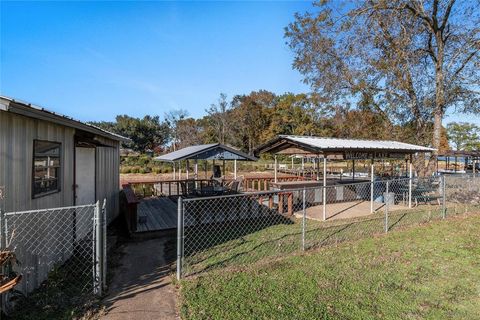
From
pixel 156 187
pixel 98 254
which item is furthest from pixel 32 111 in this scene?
pixel 156 187

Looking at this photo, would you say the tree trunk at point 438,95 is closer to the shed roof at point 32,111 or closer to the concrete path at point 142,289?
the concrete path at point 142,289

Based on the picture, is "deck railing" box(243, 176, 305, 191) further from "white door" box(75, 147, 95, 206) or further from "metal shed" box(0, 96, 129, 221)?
"white door" box(75, 147, 95, 206)

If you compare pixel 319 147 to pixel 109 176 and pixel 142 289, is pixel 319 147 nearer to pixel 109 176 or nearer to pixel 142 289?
pixel 109 176

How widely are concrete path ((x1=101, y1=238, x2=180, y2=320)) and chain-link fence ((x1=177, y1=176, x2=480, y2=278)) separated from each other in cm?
43

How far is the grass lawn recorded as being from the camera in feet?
12.5

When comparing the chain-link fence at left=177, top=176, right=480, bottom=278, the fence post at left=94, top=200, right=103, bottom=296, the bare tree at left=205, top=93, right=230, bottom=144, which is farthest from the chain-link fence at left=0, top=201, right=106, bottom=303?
the bare tree at left=205, top=93, right=230, bottom=144

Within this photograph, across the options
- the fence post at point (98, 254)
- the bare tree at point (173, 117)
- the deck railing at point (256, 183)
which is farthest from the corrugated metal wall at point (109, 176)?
the bare tree at point (173, 117)

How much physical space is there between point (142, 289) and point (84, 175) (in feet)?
12.3

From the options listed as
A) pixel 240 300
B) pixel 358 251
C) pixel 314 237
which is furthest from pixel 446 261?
pixel 240 300

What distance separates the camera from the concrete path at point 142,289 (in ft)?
12.7

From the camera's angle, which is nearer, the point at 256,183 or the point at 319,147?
the point at 319,147

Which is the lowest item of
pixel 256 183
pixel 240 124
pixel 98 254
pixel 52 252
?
pixel 52 252

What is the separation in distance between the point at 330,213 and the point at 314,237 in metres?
3.58

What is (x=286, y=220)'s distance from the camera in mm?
9633
